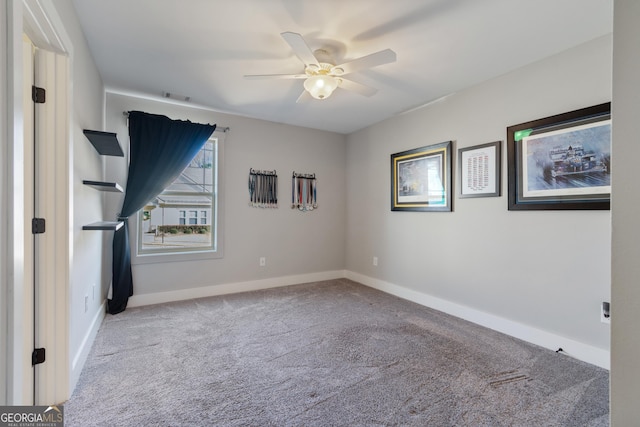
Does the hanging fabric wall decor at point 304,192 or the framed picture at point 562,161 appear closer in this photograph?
the framed picture at point 562,161

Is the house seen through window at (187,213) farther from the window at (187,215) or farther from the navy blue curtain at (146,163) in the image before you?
the navy blue curtain at (146,163)

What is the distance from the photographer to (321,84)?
2.36m

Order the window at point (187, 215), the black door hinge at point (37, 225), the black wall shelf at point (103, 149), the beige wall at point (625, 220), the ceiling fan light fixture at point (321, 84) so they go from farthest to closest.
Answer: the window at point (187, 215), the ceiling fan light fixture at point (321, 84), the black wall shelf at point (103, 149), the black door hinge at point (37, 225), the beige wall at point (625, 220)

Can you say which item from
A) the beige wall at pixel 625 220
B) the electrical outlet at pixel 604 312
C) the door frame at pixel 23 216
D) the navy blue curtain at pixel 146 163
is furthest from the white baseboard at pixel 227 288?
the beige wall at pixel 625 220

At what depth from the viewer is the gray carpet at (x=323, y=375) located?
5.18 feet

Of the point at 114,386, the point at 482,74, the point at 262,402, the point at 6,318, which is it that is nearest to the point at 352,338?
the point at 262,402

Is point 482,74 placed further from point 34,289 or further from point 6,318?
point 34,289

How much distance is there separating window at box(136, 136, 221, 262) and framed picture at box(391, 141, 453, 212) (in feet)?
7.92

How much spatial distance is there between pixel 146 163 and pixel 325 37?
245 centimetres

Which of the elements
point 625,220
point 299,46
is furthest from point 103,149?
point 625,220

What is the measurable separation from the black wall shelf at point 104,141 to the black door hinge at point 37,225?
83 cm

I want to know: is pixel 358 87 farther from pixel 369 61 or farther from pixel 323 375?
pixel 323 375

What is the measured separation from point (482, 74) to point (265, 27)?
6.66ft

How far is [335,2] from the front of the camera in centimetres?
180
